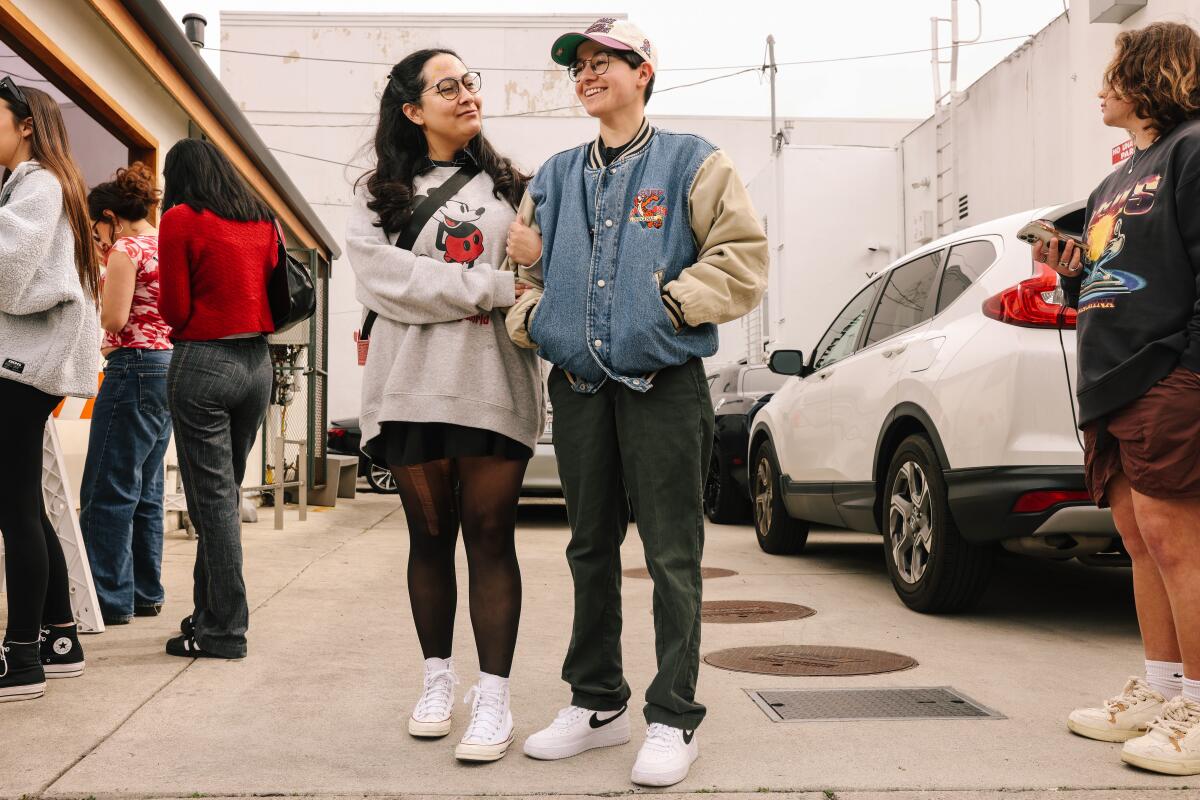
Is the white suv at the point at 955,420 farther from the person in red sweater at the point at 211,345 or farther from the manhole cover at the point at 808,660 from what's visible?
the person in red sweater at the point at 211,345

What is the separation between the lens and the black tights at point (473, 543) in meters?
3.11

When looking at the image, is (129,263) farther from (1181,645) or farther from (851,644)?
(1181,645)

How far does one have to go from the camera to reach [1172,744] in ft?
9.26

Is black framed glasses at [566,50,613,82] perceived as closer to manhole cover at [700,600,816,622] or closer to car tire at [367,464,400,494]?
manhole cover at [700,600,816,622]

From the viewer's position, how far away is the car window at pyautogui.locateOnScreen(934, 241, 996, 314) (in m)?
4.90

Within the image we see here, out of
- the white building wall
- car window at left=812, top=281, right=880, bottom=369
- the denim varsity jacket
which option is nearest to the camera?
the denim varsity jacket

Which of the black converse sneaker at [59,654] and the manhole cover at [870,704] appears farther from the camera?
the black converse sneaker at [59,654]

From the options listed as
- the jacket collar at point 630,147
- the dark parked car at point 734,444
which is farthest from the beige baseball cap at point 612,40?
the dark parked car at point 734,444

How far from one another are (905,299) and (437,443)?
3255 millimetres

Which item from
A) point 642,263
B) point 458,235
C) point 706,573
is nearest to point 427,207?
point 458,235

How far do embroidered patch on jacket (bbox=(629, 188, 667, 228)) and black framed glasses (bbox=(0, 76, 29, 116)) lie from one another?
198cm

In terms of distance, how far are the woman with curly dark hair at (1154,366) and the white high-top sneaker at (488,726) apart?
151 cm

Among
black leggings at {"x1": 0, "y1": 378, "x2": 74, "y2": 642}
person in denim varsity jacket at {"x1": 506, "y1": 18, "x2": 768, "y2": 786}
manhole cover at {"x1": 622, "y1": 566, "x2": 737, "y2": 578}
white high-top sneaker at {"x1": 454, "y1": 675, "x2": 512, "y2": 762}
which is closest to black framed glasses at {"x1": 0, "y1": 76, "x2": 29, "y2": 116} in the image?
black leggings at {"x1": 0, "y1": 378, "x2": 74, "y2": 642}

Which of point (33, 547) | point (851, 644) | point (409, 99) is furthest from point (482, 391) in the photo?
point (851, 644)
